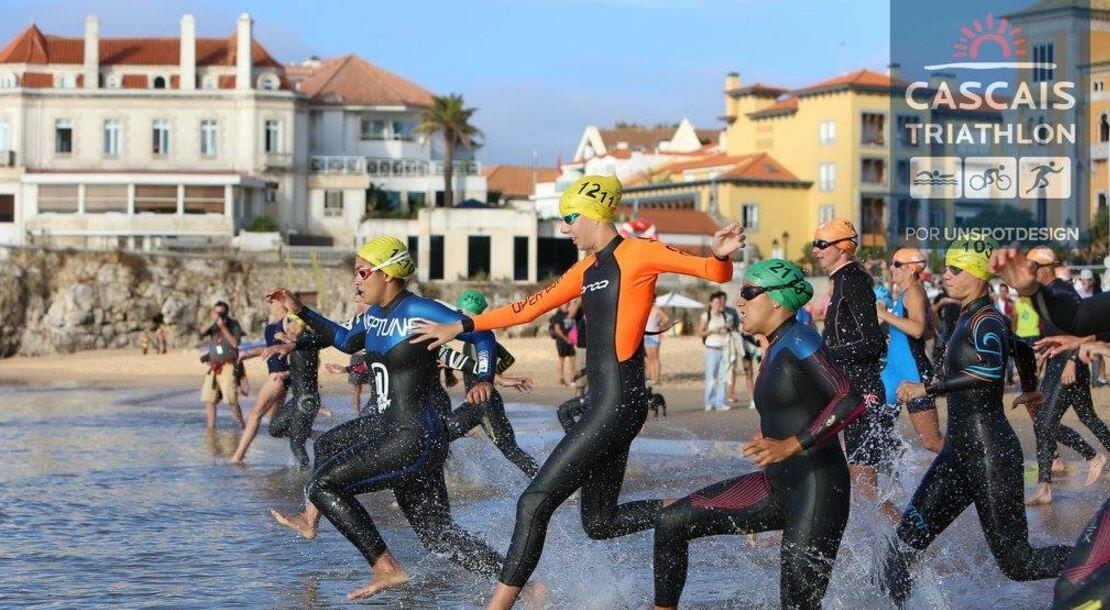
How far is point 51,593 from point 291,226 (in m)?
59.5

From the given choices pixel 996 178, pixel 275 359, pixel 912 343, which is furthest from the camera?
pixel 996 178

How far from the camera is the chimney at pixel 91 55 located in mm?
66812

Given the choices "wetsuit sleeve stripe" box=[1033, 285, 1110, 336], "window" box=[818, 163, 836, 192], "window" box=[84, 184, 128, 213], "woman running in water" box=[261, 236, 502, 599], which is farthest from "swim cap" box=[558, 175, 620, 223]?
"window" box=[818, 163, 836, 192]

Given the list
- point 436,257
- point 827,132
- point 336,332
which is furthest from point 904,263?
point 827,132

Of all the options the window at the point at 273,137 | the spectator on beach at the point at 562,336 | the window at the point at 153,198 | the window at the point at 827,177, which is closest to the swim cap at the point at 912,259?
the spectator on beach at the point at 562,336

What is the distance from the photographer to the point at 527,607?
747 cm

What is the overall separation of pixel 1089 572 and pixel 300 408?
28.3 ft

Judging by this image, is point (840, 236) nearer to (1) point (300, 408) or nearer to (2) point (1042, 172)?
(1) point (300, 408)

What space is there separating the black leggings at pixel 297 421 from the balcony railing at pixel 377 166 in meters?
55.8

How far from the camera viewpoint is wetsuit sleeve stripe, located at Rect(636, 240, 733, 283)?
6543 mm

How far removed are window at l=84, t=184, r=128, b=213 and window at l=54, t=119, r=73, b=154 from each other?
3805 millimetres

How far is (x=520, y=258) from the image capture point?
61.0 m

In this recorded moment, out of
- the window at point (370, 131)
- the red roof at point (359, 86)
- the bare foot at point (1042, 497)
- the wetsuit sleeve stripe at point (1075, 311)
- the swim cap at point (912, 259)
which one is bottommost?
the bare foot at point (1042, 497)

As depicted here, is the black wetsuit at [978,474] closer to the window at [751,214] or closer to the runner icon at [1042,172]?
the runner icon at [1042,172]
